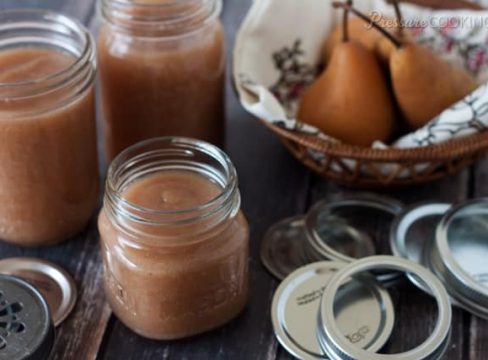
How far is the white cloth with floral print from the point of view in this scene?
0.93m

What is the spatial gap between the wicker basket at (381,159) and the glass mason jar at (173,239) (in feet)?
0.41

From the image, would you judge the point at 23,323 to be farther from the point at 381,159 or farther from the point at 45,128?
the point at 381,159

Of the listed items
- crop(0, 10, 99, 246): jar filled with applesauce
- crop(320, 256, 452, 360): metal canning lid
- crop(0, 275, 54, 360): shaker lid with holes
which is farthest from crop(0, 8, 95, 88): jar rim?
crop(320, 256, 452, 360): metal canning lid

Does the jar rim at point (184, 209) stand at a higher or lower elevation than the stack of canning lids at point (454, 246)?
higher

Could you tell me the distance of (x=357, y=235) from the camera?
0.82 m

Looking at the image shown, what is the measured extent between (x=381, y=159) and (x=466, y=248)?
112mm

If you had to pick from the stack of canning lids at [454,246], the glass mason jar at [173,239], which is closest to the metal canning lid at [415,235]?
the stack of canning lids at [454,246]

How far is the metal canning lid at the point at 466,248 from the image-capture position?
718 mm

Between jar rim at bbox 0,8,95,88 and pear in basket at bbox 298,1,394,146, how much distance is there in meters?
0.24

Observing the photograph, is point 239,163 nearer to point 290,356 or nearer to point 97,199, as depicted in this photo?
point 97,199

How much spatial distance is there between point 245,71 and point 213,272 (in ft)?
0.93

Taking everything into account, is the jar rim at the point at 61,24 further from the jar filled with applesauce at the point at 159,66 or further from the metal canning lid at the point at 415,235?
the metal canning lid at the point at 415,235

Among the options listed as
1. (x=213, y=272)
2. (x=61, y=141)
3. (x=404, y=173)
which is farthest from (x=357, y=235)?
(x=61, y=141)

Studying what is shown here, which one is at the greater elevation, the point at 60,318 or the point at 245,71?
the point at 245,71
